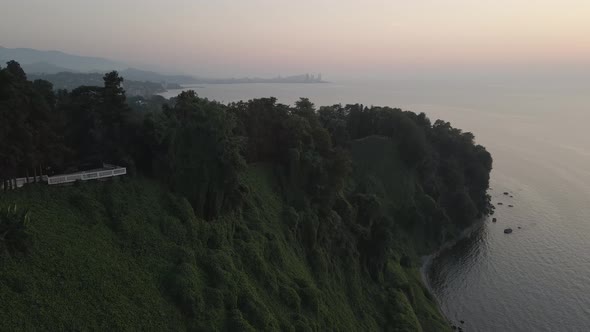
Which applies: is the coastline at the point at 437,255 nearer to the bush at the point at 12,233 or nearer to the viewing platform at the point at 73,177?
the viewing platform at the point at 73,177

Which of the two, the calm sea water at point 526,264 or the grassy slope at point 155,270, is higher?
the grassy slope at point 155,270

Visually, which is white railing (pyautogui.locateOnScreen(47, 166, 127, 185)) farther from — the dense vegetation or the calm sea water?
the calm sea water

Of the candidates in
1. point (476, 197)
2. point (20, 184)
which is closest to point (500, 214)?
point (476, 197)

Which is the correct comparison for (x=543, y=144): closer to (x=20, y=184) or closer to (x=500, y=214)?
(x=500, y=214)

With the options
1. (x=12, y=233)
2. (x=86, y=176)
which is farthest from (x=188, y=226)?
(x=12, y=233)

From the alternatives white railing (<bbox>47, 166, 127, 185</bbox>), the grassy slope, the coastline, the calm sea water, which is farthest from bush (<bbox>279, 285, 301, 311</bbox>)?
the calm sea water

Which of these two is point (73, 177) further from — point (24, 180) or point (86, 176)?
point (24, 180)

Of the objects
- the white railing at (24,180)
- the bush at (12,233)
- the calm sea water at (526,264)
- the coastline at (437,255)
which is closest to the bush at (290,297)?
the bush at (12,233)
